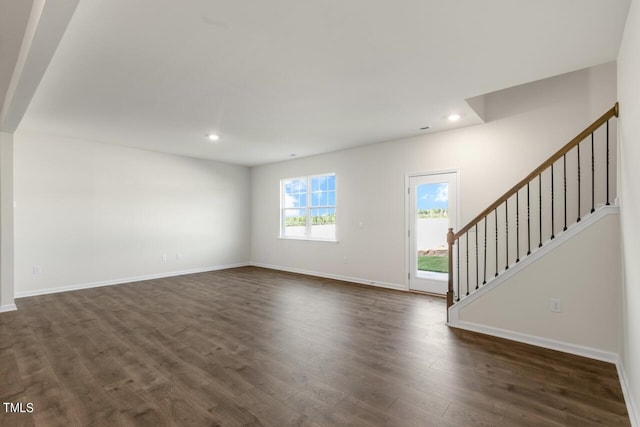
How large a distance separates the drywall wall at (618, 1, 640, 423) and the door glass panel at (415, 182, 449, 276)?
2.49 m

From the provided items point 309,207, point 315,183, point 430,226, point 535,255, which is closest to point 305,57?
point 535,255

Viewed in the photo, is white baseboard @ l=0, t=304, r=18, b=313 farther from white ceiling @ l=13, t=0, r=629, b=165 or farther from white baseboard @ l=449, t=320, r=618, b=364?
white baseboard @ l=449, t=320, r=618, b=364

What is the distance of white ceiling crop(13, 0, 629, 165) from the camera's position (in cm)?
207

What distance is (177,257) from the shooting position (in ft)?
22.4

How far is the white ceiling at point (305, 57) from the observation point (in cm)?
207

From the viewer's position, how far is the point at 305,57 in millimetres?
2652

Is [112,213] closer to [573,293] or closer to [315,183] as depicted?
[315,183]

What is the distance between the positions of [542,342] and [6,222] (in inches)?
262

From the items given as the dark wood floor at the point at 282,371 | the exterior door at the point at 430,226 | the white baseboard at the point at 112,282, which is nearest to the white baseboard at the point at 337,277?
the exterior door at the point at 430,226

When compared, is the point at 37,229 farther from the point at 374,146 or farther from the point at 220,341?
the point at 374,146

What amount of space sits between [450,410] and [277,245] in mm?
5944

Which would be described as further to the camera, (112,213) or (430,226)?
(112,213)

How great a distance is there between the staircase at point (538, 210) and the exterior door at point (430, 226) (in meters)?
0.32

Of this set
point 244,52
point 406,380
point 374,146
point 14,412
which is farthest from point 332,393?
point 374,146
